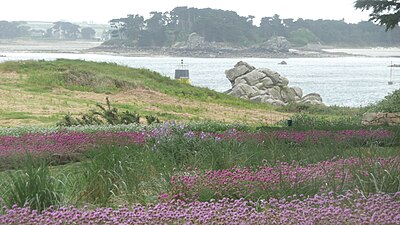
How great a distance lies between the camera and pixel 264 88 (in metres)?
50.4

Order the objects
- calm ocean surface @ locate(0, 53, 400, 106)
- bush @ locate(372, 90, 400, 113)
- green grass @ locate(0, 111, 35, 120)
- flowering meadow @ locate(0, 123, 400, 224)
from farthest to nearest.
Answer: calm ocean surface @ locate(0, 53, 400, 106) → bush @ locate(372, 90, 400, 113) → green grass @ locate(0, 111, 35, 120) → flowering meadow @ locate(0, 123, 400, 224)

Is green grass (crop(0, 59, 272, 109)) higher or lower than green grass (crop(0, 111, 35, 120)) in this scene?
lower

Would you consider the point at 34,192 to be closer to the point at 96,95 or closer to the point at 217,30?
the point at 96,95

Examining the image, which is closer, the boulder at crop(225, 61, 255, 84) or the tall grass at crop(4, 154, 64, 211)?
the tall grass at crop(4, 154, 64, 211)

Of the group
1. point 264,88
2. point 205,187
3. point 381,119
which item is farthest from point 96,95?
point 205,187

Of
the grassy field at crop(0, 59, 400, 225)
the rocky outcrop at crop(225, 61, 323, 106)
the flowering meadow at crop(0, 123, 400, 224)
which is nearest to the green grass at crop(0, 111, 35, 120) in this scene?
the grassy field at crop(0, 59, 400, 225)

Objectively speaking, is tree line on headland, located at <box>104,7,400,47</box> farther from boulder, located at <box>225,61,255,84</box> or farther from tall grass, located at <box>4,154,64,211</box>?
tall grass, located at <box>4,154,64,211</box>

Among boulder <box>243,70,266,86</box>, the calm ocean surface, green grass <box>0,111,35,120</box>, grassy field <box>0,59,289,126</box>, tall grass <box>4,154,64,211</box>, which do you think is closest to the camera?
tall grass <box>4,154,64,211</box>

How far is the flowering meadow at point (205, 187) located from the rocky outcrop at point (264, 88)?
36.2m

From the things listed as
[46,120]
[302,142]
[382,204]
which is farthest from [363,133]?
[46,120]

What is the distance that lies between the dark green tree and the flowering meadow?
44.2 ft

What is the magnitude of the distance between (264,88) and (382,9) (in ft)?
92.6

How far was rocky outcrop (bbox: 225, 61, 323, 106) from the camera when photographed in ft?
155

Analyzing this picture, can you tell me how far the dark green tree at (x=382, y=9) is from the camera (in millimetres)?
21953
